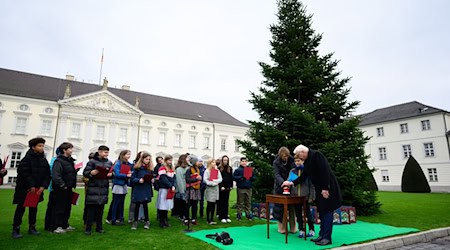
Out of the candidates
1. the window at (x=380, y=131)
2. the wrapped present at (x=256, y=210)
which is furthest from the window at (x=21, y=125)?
the window at (x=380, y=131)

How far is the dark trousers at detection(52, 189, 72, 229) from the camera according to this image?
20.6 ft

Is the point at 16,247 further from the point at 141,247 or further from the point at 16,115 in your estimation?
the point at 16,115

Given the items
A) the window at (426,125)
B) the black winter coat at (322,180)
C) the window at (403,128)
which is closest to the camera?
the black winter coat at (322,180)

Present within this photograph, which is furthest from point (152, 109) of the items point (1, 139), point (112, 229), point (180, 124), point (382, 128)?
point (112, 229)

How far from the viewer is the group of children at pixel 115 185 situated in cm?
595

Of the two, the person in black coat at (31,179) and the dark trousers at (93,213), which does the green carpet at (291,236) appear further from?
the person in black coat at (31,179)

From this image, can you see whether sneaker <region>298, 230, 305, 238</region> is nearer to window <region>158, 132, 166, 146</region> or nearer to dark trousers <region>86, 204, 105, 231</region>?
dark trousers <region>86, 204, 105, 231</region>

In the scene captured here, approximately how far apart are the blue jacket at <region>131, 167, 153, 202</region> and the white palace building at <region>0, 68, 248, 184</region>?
25905 mm

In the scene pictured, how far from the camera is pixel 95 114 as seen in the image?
35.4 metres

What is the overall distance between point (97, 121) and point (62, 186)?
1260 inches

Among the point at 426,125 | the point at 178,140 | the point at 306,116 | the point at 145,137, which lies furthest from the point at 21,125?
the point at 426,125

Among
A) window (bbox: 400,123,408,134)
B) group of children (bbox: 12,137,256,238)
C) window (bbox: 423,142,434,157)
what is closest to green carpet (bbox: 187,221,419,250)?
group of children (bbox: 12,137,256,238)

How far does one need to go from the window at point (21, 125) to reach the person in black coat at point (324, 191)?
35200mm

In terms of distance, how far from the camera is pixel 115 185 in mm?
7148
